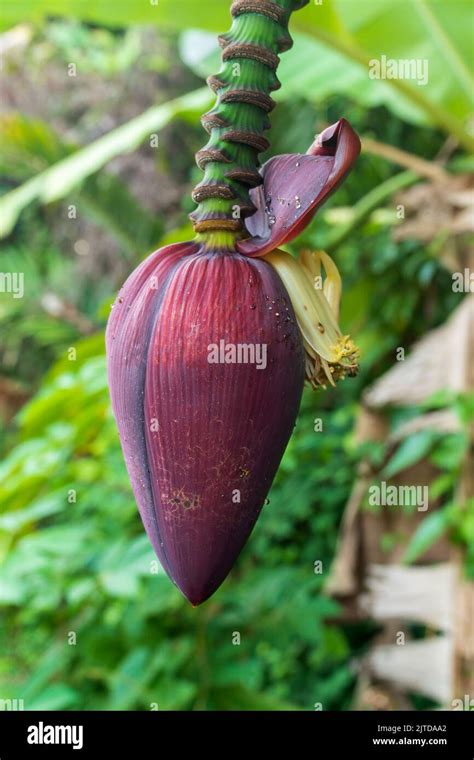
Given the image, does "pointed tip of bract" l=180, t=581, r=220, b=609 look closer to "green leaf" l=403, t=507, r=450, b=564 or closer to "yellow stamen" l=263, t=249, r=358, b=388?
"yellow stamen" l=263, t=249, r=358, b=388

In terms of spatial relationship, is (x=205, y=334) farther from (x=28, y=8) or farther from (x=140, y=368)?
(x=28, y=8)

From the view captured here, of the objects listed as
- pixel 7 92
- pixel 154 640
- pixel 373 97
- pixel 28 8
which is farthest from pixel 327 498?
pixel 7 92

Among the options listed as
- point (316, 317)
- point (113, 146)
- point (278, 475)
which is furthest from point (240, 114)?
point (278, 475)

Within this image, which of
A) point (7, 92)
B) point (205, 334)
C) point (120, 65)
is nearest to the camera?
point (205, 334)

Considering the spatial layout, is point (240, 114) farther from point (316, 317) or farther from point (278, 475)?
point (278, 475)

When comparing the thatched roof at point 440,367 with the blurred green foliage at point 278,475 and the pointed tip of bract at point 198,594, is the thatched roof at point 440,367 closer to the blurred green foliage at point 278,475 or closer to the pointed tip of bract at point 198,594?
the blurred green foliage at point 278,475
